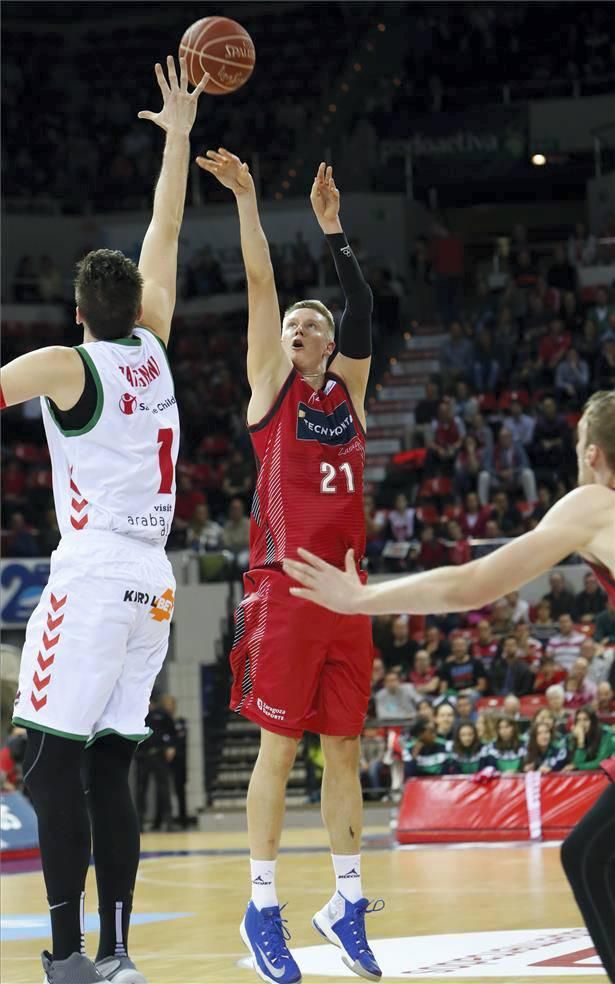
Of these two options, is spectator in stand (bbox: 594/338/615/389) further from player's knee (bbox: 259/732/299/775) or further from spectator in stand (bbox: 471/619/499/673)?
player's knee (bbox: 259/732/299/775)

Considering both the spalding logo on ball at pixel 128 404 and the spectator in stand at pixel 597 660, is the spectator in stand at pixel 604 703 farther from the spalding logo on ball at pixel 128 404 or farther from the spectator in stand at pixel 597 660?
the spalding logo on ball at pixel 128 404

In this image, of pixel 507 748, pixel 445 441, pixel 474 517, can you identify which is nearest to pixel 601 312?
pixel 445 441

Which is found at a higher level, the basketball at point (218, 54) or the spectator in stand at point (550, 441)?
the basketball at point (218, 54)

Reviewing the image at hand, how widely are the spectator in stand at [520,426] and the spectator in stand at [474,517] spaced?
1.46 metres

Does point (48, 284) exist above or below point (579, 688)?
above

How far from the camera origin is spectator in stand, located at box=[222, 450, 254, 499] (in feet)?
77.5

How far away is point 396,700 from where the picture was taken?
18812 mm

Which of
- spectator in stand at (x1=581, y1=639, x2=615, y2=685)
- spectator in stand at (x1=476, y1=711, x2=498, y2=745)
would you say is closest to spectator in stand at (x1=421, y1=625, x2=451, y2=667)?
spectator in stand at (x1=581, y1=639, x2=615, y2=685)

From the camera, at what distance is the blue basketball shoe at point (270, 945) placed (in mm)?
5699

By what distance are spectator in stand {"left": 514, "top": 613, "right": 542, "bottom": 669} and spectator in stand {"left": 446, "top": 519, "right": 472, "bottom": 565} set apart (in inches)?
45.4

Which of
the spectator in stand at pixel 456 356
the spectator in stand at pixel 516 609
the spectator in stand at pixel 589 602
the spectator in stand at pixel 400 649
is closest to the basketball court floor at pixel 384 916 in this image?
the spectator in stand at pixel 400 649

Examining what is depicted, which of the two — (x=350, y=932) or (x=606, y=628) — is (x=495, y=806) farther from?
(x=350, y=932)

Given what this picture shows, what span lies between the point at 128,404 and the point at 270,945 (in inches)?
81.6

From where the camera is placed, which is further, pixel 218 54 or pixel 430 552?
pixel 430 552
